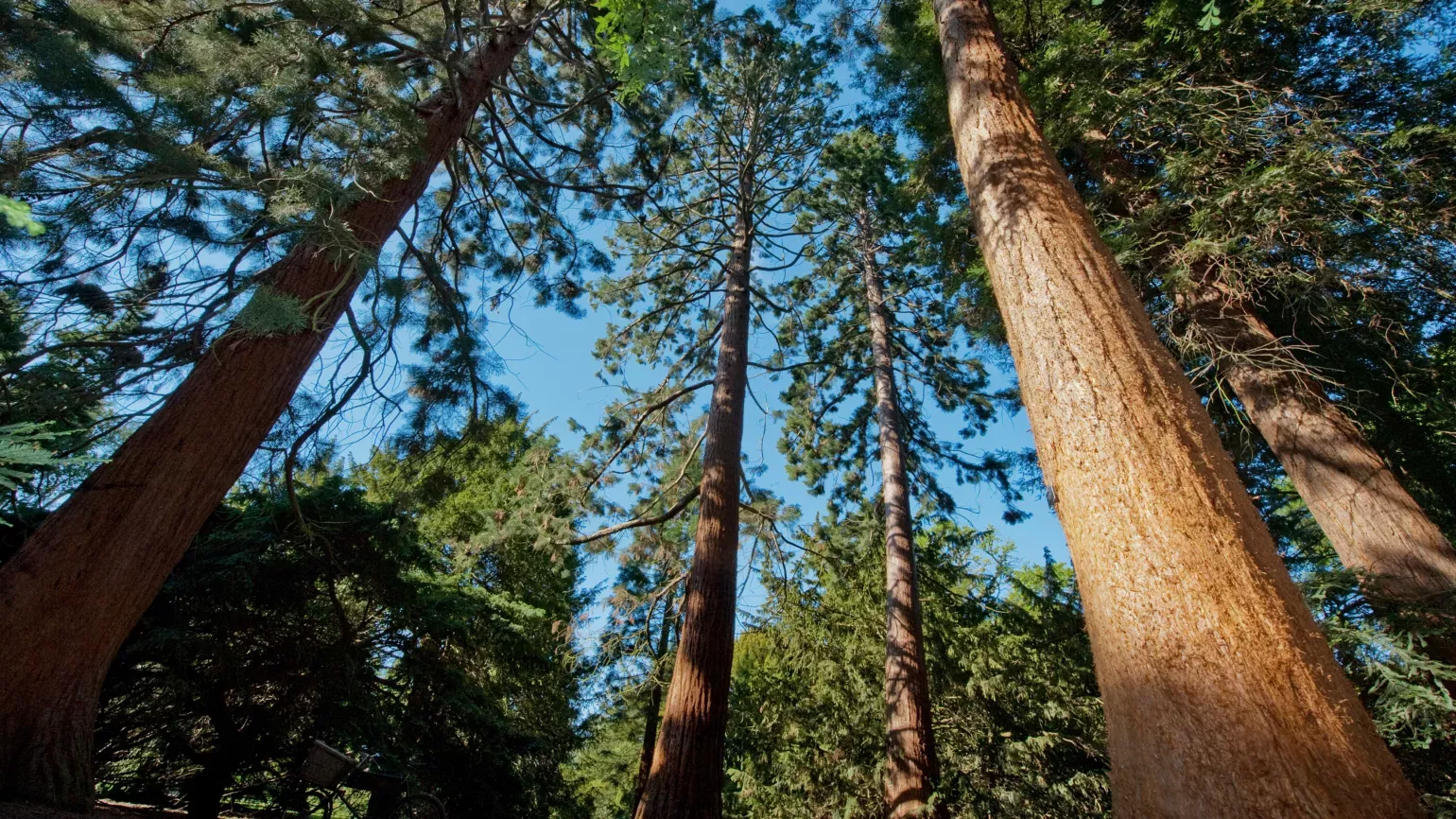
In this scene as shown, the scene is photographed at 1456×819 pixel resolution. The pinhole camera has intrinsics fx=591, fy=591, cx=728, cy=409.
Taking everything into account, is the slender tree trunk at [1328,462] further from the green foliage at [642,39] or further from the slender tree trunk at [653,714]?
the slender tree trunk at [653,714]

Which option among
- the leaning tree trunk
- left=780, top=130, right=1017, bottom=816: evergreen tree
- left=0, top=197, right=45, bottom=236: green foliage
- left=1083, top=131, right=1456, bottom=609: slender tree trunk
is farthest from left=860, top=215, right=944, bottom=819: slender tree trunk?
left=0, top=197, right=45, bottom=236: green foliage

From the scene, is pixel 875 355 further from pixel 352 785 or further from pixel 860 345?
pixel 352 785

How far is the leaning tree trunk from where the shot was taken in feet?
8.18

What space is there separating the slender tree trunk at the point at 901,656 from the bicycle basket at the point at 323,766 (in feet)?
15.5

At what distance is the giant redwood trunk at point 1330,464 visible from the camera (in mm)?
3438

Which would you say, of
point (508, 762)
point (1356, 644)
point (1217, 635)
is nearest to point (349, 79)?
point (1217, 635)

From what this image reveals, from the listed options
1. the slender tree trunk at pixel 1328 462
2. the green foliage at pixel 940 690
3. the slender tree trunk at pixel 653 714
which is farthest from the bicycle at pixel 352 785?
the slender tree trunk at pixel 1328 462

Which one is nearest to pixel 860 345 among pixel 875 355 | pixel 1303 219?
pixel 875 355

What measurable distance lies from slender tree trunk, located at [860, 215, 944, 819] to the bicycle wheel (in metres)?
4.13

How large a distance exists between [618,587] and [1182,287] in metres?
5.93

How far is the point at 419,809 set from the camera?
6.62 m

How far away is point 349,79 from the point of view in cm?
367

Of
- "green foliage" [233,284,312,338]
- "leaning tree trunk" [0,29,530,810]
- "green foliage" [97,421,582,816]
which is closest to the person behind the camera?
"leaning tree trunk" [0,29,530,810]

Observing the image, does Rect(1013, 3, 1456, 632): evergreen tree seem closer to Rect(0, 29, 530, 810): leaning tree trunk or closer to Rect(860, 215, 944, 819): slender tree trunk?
Rect(860, 215, 944, 819): slender tree trunk
